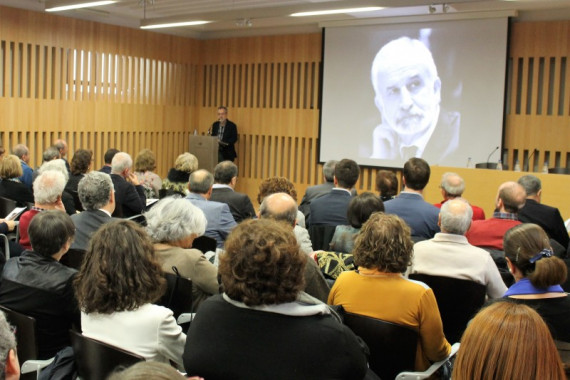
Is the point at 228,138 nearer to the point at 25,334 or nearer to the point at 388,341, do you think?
the point at 25,334

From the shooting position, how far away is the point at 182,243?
11.0 feet

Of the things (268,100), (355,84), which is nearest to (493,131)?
(355,84)

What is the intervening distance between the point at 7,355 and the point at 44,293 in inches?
52.7

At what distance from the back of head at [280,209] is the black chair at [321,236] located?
801 millimetres

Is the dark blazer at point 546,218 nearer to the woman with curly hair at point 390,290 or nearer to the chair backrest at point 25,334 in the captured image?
the woman with curly hair at point 390,290

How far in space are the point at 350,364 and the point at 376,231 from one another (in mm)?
989

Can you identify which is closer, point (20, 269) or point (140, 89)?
point (20, 269)

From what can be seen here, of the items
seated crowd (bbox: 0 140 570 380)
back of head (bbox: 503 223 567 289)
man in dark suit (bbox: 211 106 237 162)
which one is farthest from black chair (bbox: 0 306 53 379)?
man in dark suit (bbox: 211 106 237 162)

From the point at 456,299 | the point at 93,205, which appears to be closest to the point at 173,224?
the point at 93,205

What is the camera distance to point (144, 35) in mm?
11742

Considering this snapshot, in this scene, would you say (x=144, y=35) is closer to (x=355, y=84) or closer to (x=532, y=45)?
(x=355, y=84)

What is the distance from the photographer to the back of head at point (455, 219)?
3.60m

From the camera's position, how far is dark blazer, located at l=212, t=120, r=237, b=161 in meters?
11.9

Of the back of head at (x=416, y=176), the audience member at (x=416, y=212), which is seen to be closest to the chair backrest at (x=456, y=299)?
the audience member at (x=416, y=212)
